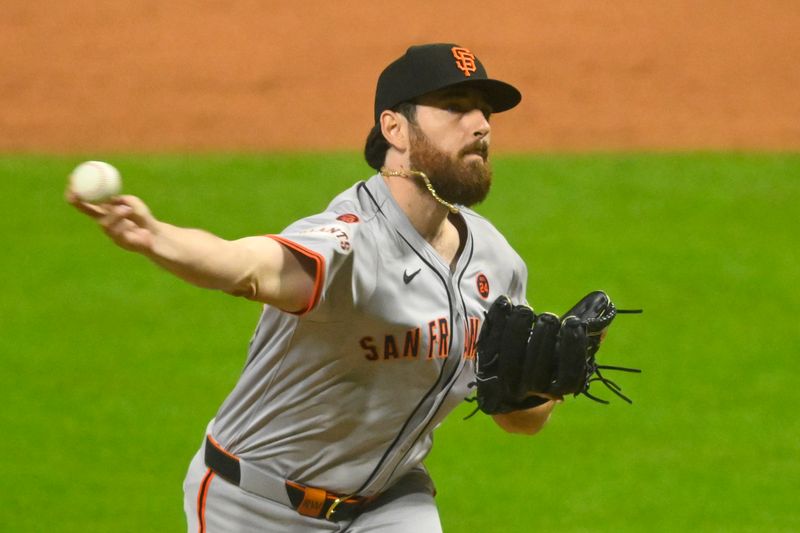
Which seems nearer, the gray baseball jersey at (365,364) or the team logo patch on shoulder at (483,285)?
the gray baseball jersey at (365,364)

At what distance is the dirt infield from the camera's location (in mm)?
12211

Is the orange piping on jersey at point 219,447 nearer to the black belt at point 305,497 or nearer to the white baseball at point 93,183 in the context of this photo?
the black belt at point 305,497

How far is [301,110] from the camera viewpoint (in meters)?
12.5

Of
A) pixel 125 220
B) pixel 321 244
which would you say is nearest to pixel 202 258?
pixel 125 220

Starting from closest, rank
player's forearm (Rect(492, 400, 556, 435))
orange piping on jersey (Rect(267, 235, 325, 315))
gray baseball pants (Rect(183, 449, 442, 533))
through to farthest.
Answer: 1. orange piping on jersey (Rect(267, 235, 325, 315))
2. gray baseball pants (Rect(183, 449, 442, 533))
3. player's forearm (Rect(492, 400, 556, 435))

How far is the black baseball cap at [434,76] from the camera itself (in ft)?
14.2

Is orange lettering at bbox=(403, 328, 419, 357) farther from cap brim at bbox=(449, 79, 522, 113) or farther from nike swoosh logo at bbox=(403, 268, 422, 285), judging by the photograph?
cap brim at bbox=(449, 79, 522, 113)

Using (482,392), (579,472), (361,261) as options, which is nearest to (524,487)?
(579,472)

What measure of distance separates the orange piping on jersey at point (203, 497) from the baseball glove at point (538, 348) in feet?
3.12

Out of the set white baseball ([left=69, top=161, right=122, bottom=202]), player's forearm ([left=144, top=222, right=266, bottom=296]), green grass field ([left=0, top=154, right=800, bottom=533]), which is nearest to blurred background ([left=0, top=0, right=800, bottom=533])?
green grass field ([left=0, top=154, right=800, bottom=533])

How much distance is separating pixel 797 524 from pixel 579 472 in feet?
4.11

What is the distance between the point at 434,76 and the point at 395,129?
22 cm

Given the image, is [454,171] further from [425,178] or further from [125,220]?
[125,220]

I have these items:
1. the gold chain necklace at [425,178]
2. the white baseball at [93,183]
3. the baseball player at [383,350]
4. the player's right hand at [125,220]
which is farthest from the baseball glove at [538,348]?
the white baseball at [93,183]
